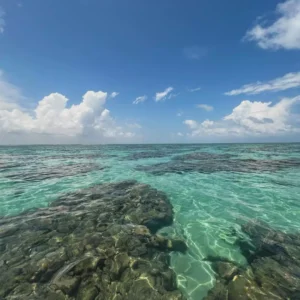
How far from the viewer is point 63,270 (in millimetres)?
5723

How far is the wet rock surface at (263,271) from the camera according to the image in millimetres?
5113

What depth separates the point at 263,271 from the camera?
5.93m

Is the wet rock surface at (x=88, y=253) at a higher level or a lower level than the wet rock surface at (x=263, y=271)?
higher

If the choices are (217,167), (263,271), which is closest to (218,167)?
(217,167)

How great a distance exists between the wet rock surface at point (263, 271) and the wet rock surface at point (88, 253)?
1.45m

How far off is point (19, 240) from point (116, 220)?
4.00 meters

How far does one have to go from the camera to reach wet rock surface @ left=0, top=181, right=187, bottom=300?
5164 millimetres

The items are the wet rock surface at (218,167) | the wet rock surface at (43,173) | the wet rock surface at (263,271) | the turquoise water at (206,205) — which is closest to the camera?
the wet rock surface at (263,271)

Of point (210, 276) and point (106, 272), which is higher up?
point (106, 272)

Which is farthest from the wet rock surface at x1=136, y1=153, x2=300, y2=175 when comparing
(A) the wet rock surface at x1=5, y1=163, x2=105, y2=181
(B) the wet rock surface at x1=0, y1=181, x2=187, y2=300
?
(B) the wet rock surface at x1=0, y1=181, x2=187, y2=300

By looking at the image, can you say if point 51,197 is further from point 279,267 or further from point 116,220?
point 279,267

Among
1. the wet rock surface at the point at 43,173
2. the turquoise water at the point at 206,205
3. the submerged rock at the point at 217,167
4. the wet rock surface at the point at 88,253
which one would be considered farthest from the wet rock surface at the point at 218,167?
the wet rock surface at the point at 88,253

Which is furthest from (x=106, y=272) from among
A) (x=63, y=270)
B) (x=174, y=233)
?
(x=174, y=233)

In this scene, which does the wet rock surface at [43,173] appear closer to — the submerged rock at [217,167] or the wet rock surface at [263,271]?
the submerged rock at [217,167]
